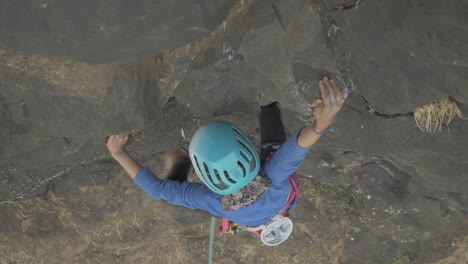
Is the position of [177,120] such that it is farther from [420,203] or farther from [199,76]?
[420,203]

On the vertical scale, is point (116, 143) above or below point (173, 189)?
above

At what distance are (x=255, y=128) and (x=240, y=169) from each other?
1.30 meters

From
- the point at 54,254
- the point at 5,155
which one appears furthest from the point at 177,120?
the point at 54,254

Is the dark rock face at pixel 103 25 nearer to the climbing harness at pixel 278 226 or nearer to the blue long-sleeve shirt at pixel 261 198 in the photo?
Answer: the blue long-sleeve shirt at pixel 261 198

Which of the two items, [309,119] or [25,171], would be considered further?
[25,171]

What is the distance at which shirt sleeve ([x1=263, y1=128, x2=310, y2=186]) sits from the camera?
3.59 m

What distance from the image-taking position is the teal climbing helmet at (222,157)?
11.4ft

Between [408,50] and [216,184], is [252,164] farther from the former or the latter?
[408,50]

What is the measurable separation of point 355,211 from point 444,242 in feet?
3.17

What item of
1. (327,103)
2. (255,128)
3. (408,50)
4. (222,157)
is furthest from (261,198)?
(408,50)

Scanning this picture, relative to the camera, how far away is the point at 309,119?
4.31m

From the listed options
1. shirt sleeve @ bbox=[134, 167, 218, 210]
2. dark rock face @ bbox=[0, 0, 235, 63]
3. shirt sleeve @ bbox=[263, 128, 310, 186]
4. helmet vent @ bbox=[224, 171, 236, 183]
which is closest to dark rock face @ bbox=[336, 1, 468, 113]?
shirt sleeve @ bbox=[263, 128, 310, 186]

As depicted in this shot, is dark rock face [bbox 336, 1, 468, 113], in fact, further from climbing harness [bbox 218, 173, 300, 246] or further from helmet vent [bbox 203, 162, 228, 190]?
helmet vent [bbox 203, 162, 228, 190]

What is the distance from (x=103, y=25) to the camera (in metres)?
3.07
